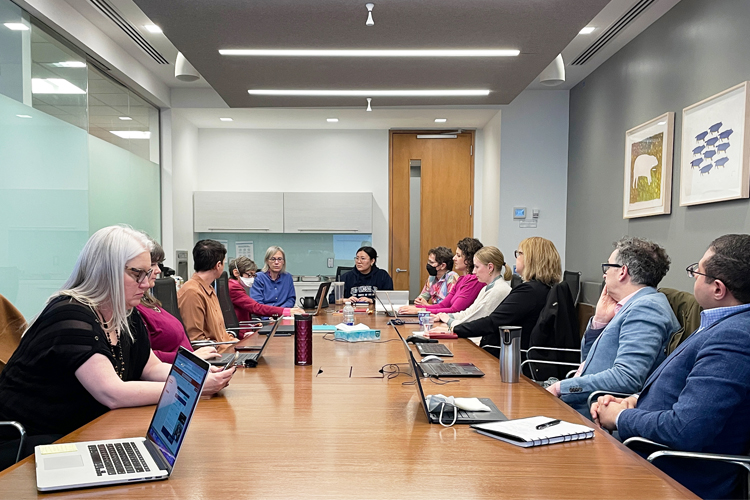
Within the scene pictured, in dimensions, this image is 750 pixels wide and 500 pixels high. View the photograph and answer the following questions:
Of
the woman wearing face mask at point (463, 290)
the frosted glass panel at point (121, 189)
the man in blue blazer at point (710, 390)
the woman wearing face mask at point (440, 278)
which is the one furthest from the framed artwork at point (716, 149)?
the frosted glass panel at point (121, 189)

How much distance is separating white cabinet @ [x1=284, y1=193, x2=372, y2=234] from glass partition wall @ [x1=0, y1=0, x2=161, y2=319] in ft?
7.87

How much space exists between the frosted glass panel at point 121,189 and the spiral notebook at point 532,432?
186 inches

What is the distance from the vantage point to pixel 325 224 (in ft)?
27.1

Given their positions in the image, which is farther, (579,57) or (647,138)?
(579,57)

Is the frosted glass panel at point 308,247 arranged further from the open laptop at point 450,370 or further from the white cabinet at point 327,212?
the open laptop at point 450,370

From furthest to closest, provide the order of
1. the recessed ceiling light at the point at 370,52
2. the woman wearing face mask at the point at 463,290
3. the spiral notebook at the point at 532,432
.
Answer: the woman wearing face mask at the point at 463,290 → the recessed ceiling light at the point at 370,52 → the spiral notebook at the point at 532,432

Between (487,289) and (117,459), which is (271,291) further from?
(117,459)

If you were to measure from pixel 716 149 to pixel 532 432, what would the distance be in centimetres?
314

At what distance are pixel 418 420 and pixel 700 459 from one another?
858 millimetres

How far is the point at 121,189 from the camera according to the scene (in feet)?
20.4

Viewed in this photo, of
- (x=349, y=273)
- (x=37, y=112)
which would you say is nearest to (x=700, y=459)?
(x=37, y=112)

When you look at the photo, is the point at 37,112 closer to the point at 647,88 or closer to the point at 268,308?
the point at 268,308

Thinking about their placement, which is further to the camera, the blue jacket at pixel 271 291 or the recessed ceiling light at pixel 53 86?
the blue jacket at pixel 271 291

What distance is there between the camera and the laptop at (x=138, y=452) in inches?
53.7
